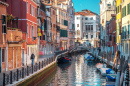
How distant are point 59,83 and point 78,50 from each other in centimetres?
6048

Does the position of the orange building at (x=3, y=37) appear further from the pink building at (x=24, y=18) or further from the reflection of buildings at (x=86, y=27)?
the reflection of buildings at (x=86, y=27)

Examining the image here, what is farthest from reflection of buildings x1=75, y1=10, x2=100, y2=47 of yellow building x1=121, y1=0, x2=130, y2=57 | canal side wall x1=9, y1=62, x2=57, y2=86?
canal side wall x1=9, y1=62, x2=57, y2=86

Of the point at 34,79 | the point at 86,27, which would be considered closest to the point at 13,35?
the point at 34,79

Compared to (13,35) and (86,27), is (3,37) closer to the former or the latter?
(13,35)

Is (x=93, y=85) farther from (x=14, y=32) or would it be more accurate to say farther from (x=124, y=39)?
(x=124, y=39)

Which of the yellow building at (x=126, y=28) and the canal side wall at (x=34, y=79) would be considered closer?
the canal side wall at (x=34, y=79)

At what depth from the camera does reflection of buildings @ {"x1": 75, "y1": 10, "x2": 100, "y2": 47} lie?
98.9m

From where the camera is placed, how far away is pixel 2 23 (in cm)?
2114

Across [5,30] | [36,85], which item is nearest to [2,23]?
[5,30]

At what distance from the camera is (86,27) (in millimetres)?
100750

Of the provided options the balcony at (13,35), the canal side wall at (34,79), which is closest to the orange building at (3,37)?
the balcony at (13,35)

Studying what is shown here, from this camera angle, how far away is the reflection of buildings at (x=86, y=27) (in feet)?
324

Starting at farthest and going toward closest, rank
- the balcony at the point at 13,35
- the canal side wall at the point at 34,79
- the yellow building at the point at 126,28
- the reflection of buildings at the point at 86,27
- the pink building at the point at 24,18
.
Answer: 1. the reflection of buildings at the point at 86,27
2. the yellow building at the point at 126,28
3. the pink building at the point at 24,18
4. the balcony at the point at 13,35
5. the canal side wall at the point at 34,79

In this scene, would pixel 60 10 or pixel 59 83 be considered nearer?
pixel 59 83
